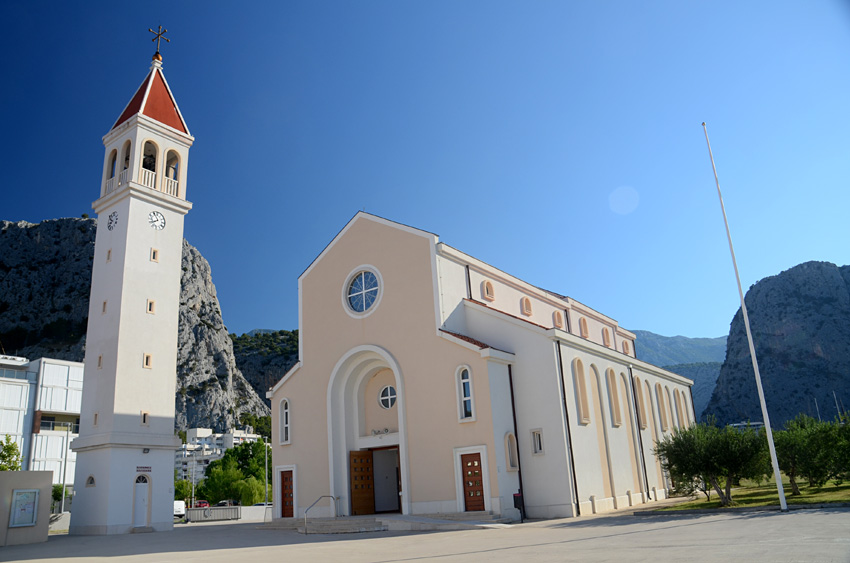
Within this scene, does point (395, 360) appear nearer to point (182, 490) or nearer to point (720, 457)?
point (720, 457)

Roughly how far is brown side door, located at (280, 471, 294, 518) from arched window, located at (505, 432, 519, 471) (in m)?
11.3

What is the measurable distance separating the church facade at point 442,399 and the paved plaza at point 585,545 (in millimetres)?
3423

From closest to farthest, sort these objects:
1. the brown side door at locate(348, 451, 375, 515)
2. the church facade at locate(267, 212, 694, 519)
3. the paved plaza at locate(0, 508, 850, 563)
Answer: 1. the paved plaza at locate(0, 508, 850, 563)
2. the church facade at locate(267, 212, 694, 519)
3. the brown side door at locate(348, 451, 375, 515)

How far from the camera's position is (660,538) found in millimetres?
12430

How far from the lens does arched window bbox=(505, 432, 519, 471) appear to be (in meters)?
22.8

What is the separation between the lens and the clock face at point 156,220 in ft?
109

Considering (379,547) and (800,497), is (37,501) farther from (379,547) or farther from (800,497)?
(800,497)

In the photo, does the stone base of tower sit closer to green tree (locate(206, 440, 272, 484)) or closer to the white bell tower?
the white bell tower

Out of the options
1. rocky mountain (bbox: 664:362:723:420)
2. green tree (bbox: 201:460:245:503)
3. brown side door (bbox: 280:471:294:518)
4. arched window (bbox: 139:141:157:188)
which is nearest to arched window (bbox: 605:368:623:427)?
brown side door (bbox: 280:471:294:518)

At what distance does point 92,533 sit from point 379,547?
19852 mm

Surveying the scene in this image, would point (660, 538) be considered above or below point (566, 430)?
below

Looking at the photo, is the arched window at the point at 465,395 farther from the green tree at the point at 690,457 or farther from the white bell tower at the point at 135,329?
the white bell tower at the point at 135,329

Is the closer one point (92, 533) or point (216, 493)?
point (92, 533)

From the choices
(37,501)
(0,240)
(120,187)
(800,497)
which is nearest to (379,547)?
(800,497)
